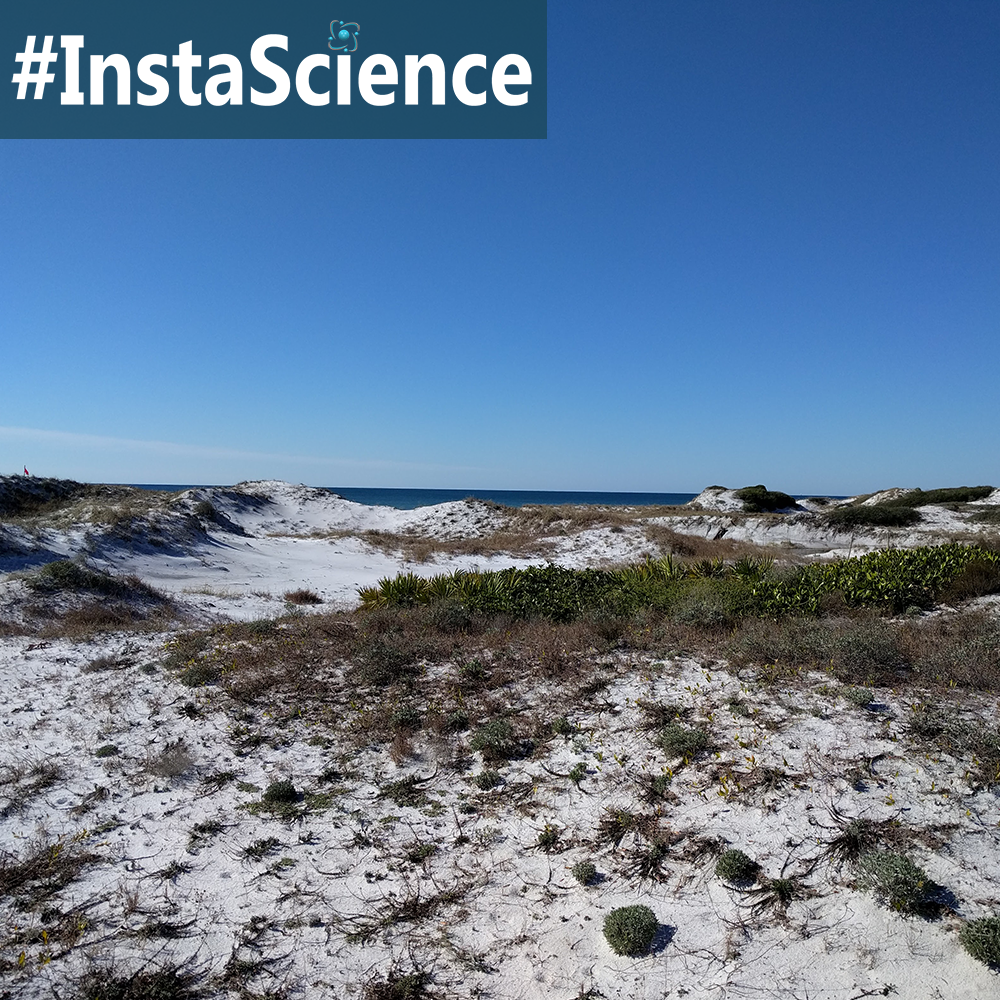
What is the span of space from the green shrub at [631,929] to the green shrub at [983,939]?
A: 180 centimetres

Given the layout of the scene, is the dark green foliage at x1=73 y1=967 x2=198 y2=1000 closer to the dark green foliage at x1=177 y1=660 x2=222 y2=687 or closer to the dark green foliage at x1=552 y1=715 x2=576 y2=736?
the dark green foliage at x1=552 y1=715 x2=576 y2=736

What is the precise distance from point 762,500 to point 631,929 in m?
45.5

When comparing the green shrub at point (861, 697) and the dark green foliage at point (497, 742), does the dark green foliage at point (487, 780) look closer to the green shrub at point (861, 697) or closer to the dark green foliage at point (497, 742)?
the dark green foliage at point (497, 742)

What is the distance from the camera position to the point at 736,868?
427cm

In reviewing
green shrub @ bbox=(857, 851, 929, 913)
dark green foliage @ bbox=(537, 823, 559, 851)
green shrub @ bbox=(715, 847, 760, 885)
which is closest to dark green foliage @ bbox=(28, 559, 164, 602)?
dark green foliage @ bbox=(537, 823, 559, 851)

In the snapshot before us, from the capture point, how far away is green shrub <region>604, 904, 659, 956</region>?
3.81 meters

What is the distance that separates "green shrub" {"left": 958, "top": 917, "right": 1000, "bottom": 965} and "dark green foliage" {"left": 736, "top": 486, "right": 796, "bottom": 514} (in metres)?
43.2

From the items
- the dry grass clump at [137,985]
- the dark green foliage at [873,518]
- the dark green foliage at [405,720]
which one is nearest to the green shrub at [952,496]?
the dark green foliage at [873,518]

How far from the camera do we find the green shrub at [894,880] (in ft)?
12.5

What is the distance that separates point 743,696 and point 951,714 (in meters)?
1.93

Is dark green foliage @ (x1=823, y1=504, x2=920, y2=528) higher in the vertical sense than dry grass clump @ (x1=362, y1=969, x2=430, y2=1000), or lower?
higher

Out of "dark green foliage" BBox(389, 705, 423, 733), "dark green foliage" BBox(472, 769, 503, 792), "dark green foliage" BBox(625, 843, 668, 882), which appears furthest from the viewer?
"dark green foliage" BBox(389, 705, 423, 733)

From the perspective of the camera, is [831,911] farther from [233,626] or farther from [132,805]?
[233,626]

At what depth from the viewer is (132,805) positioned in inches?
224
